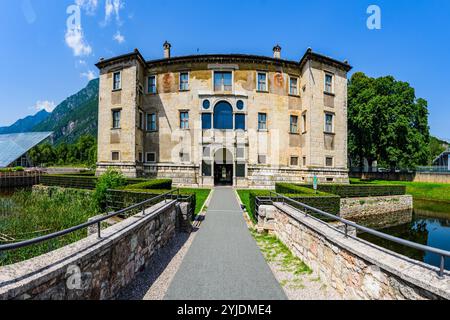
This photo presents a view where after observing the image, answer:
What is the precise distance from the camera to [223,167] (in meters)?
25.4

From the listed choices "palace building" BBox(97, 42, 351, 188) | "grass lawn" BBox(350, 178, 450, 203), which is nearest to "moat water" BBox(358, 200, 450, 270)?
"grass lawn" BBox(350, 178, 450, 203)

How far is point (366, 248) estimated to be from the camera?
3.73 meters

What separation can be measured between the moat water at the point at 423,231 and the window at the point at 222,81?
18715 millimetres

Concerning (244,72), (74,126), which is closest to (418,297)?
(244,72)

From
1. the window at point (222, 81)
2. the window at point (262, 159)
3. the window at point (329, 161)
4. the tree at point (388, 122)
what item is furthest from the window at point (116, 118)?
the tree at point (388, 122)

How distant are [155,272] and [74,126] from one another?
698ft

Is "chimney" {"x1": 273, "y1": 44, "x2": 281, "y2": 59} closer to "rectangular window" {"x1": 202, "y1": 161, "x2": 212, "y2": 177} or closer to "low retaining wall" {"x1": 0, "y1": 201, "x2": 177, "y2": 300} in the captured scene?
"rectangular window" {"x1": 202, "y1": 161, "x2": 212, "y2": 177}

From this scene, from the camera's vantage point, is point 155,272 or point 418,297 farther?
point 155,272

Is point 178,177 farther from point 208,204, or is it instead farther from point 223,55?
point 223,55

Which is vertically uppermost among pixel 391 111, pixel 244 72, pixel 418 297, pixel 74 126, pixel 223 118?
pixel 74 126

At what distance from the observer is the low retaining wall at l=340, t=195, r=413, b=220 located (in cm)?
1611

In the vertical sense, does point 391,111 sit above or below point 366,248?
above

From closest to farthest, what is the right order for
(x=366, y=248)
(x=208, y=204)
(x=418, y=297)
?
(x=418, y=297)
(x=366, y=248)
(x=208, y=204)
